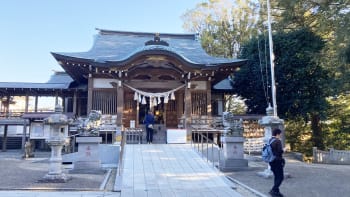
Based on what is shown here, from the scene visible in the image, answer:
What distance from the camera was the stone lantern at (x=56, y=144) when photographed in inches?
295

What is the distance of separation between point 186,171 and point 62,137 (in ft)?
12.1

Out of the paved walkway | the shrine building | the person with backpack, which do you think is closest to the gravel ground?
the paved walkway

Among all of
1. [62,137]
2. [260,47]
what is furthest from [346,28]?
[62,137]

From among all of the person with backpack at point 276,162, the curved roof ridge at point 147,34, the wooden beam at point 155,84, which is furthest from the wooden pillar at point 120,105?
the person with backpack at point 276,162

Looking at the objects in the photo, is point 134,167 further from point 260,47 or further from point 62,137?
point 260,47

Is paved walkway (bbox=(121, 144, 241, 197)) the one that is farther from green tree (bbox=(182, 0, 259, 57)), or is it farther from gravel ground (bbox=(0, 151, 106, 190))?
green tree (bbox=(182, 0, 259, 57))

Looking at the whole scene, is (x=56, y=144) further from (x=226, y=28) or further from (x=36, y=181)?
(x=226, y=28)

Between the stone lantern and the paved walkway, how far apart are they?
1718mm

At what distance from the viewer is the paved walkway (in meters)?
6.65

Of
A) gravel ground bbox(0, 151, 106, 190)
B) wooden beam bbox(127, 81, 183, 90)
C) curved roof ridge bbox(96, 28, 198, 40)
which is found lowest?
gravel ground bbox(0, 151, 106, 190)

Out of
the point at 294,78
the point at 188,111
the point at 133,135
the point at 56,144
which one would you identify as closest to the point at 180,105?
the point at 188,111

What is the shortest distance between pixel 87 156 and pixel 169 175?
9.23 feet

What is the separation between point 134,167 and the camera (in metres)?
8.87

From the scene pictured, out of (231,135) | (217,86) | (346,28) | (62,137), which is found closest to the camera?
(62,137)
